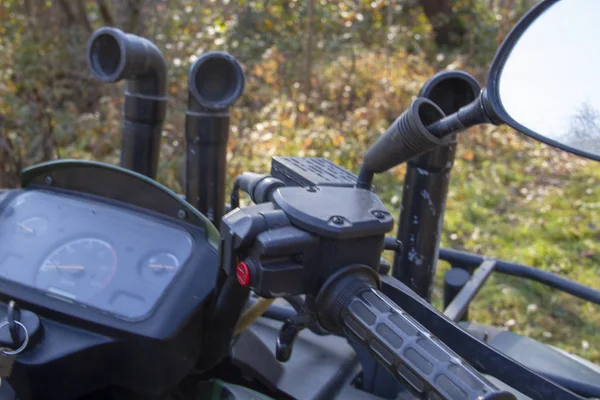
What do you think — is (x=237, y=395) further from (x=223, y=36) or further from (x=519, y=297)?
(x=223, y=36)

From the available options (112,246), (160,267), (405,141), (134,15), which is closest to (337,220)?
(405,141)

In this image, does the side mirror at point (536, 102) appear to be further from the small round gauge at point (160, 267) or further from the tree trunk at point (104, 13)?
the tree trunk at point (104, 13)

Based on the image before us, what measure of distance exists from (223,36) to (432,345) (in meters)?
7.74

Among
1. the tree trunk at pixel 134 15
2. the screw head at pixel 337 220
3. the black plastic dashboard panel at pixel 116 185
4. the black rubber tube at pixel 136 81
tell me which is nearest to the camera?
the screw head at pixel 337 220

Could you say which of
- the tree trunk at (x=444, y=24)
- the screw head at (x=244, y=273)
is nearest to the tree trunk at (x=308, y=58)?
the tree trunk at (x=444, y=24)

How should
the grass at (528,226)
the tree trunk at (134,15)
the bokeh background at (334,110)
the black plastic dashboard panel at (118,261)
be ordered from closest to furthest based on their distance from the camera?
the black plastic dashboard panel at (118,261), the grass at (528,226), the bokeh background at (334,110), the tree trunk at (134,15)

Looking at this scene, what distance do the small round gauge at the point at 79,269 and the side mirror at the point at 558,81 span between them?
789 mm

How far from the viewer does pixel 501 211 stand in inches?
205

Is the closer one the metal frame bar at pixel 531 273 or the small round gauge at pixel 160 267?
the small round gauge at pixel 160 267

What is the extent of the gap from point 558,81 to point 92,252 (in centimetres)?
98

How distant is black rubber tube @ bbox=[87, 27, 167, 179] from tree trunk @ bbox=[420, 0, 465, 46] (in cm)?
877

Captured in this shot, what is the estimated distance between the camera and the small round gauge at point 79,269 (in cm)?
116

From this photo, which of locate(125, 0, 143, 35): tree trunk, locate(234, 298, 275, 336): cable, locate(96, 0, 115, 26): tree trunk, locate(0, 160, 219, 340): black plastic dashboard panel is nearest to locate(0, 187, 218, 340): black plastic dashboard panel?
locate(0, 160, 219, 340): black plastic dashboard panel

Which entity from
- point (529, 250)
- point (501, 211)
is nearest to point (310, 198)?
point (529, 250)
